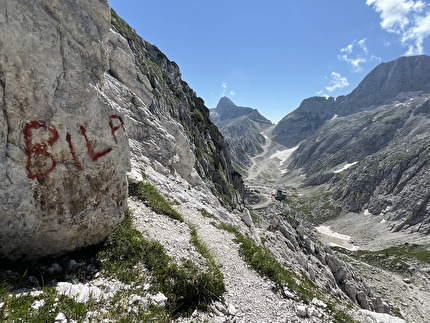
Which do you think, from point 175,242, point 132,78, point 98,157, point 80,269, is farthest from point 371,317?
point 132,78

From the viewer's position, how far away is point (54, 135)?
6.69m

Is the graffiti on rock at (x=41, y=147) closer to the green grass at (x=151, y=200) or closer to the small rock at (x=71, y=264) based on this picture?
the small rock at (x=71, y=264)

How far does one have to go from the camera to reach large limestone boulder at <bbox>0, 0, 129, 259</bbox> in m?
6.12

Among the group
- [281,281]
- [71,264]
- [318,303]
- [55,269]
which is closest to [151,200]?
[71,264]

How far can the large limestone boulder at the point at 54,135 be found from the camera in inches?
241

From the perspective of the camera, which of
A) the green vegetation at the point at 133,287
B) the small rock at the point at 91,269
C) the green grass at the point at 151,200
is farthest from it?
the green grass at the point at 151,200

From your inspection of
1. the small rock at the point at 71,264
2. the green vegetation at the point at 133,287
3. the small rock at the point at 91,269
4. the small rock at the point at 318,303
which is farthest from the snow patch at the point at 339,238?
the small rock at the point at 71,264

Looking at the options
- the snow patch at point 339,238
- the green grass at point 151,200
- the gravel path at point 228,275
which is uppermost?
the green grass at point 151,200

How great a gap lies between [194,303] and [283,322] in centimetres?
335

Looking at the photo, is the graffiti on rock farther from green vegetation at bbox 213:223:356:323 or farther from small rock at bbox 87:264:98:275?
green vegetation at bbox 213:223:356:323

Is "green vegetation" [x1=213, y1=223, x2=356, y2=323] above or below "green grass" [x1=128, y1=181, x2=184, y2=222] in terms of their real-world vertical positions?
below

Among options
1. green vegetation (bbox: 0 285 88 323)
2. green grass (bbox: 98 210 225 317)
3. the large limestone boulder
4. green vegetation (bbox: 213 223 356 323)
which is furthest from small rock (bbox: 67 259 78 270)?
green vegetation (bbox: 213 223 356 323)

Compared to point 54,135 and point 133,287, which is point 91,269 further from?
point 54,135

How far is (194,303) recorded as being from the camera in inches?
292
